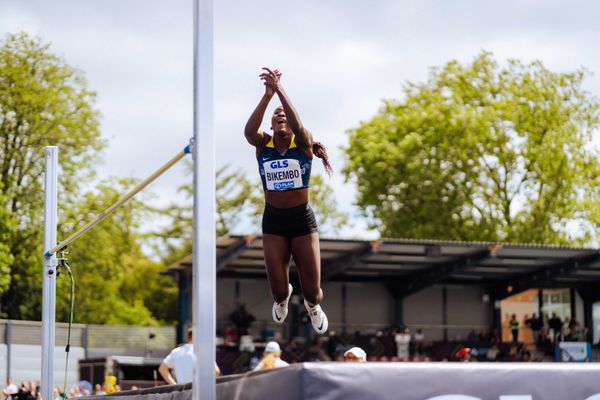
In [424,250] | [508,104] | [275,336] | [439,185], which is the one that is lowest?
[275,336]

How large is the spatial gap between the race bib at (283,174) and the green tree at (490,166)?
118 ft

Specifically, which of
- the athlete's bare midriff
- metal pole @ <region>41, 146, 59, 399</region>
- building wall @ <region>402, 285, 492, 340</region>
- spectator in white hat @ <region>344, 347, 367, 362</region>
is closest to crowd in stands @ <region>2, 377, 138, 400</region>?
metal pole @ <region>41, 146, 59, 399</region>

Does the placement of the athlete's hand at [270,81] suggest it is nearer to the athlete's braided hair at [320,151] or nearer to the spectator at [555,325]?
the athlete's braided hair at [320,151]

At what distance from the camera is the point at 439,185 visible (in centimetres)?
4406

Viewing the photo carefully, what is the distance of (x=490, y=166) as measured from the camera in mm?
44375

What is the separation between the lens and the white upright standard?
1052 cm

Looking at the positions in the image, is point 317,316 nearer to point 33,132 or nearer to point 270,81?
point 270,81

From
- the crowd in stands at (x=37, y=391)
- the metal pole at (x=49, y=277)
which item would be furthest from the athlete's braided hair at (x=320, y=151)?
the crowd in stands at (x=37, y=391)

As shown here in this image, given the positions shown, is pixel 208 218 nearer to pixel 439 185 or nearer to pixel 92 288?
pixel 439 185

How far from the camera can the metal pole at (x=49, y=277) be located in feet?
34.5

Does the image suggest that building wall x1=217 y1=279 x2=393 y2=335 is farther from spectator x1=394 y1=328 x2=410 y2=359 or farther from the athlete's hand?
the athlete's hand

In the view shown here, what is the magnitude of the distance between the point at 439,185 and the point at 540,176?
4104mm

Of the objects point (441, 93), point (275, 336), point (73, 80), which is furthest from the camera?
point (441, 93)

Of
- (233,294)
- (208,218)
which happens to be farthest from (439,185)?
(208,218)
